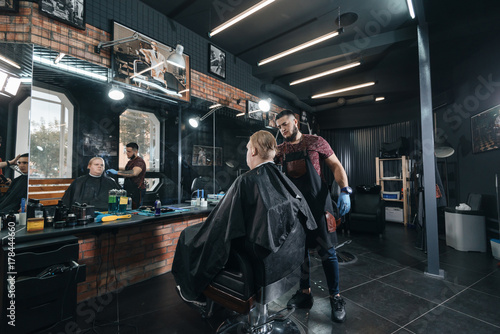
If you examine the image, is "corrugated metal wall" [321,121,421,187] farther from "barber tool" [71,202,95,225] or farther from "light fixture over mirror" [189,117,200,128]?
"barber tool" [71,202,95,225]

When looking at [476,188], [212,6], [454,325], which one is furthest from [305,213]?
[476,188]

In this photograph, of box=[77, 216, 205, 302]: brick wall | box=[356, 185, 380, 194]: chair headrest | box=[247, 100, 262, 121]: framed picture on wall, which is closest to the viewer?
box=[77, 216, 205, 302]: brick wall

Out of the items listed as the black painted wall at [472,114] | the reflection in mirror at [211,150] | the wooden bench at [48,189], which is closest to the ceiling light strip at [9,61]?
the wooden bench at [48,189]

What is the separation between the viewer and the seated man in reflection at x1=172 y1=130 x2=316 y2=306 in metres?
1.17

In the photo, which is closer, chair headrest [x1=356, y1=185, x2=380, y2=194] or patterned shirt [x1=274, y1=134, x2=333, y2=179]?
patterned shirt [x1=274, y1=134, x2=333, y2=179]

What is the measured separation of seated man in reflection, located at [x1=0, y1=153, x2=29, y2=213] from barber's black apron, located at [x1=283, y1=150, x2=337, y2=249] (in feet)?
6.77

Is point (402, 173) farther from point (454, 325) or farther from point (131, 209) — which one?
point (131, 209)

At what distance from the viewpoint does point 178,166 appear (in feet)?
9.40

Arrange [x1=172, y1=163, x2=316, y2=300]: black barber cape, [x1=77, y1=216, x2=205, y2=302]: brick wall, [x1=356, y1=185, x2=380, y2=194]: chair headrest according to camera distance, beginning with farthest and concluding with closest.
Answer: [x1=356, y1=185, x2=380, y2=194]: chair headrest → [x1=77, y1=216, x2=205, y2=302]: brick wall → [x1=172, y1=163, x2=316, y2=300]: black barber cape

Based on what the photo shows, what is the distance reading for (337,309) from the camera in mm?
1744

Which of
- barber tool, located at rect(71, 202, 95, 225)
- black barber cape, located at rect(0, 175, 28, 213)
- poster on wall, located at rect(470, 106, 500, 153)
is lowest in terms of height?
barber tool, located at rect(71, 202, 95, 225)

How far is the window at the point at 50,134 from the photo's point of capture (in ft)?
5.98

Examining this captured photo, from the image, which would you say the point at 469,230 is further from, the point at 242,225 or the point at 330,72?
the point at 242,225

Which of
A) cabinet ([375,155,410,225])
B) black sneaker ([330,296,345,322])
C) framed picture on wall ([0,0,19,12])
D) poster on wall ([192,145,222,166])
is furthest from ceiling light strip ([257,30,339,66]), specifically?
cabinet ([375,155,410,225])
